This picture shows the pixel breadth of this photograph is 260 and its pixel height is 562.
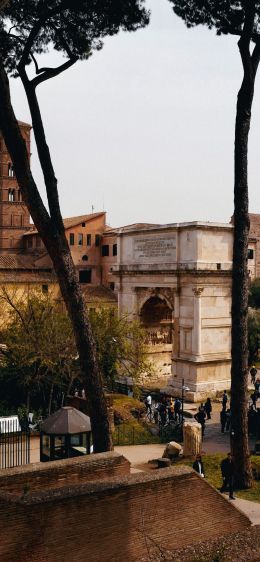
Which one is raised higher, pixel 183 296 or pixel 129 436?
pixel 183 296

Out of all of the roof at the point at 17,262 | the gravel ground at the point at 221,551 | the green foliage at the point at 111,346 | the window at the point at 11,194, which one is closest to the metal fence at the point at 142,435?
the green foliage at the point at 111,346

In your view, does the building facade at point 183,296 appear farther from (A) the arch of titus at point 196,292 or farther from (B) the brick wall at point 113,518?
(B) the brick wall at point 113,518

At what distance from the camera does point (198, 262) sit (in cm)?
2588

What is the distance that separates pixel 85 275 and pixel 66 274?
1580 inches

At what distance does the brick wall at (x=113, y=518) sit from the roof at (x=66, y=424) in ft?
9.65

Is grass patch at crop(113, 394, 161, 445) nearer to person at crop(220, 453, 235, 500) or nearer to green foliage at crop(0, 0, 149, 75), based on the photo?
person at crop(220, 453, 235, 500)

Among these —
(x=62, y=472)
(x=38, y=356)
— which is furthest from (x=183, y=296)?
(x=62, y=472)

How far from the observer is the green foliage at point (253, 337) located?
111 feet

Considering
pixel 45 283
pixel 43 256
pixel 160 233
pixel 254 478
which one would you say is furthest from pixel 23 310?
pixel 43 256

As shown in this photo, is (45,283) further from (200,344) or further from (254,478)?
(254,478)

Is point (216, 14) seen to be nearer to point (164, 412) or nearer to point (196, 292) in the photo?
point (164, 412)

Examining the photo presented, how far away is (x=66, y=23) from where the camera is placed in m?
13.0

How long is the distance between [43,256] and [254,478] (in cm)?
3674

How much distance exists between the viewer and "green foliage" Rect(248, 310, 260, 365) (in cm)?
3375
